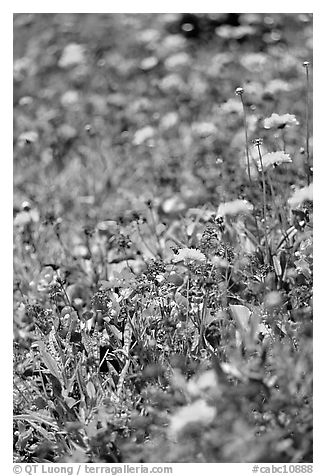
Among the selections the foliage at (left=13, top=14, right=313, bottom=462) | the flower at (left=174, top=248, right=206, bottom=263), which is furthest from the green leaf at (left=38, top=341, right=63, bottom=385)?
the flower at (left=174, top=248, right=206, bottom=263)

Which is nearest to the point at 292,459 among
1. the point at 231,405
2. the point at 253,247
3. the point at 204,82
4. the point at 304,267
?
the point at 231,405

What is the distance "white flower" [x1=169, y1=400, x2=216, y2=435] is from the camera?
156 cm

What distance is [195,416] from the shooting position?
1.58 m

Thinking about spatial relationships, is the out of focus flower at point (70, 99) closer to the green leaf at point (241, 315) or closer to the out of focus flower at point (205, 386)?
the green leaf at point (241, 315)

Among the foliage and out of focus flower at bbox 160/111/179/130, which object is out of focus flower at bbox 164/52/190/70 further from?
out of focus flower at bbox 160/111/179/130

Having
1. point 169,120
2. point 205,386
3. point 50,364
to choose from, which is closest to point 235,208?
point 50,364

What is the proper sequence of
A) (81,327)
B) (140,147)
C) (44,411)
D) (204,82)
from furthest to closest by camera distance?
(204,82) → (140,147) → (81,327) → (44,411)

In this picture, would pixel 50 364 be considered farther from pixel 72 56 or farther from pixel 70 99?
pixel 72 56

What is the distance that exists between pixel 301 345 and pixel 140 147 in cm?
229

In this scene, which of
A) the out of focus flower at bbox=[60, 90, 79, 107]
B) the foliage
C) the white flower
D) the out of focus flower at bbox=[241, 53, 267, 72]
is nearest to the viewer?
the white flower

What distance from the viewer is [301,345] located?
200 centimetres

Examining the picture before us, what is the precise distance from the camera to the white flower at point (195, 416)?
5.12 feet

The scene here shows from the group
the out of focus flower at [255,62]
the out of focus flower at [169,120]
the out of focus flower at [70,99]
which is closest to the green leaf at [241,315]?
the out of focus flower at [169,120]
